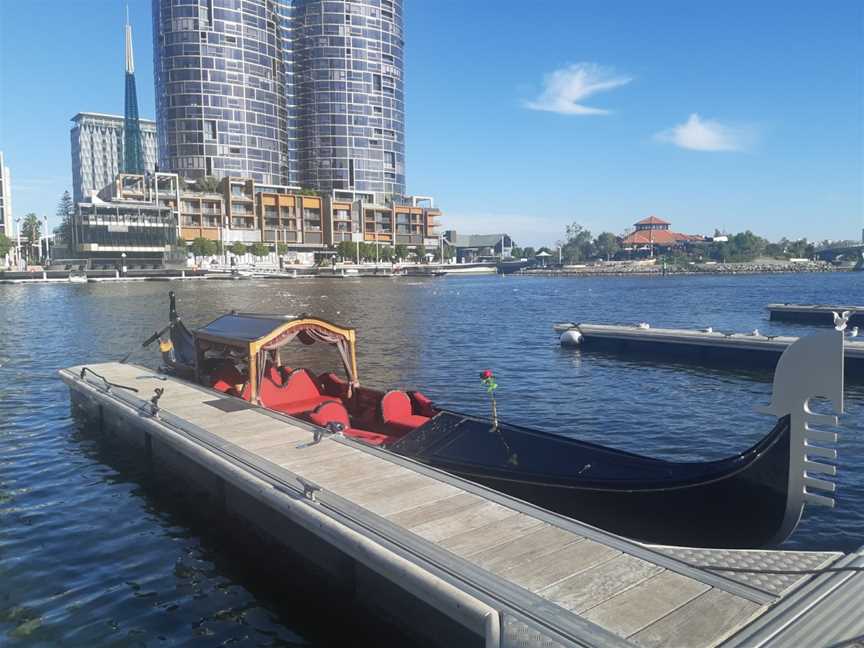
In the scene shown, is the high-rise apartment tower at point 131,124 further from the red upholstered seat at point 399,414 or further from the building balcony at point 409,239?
the red upholstered seat at point 399,414

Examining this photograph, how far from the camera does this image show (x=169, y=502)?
13.6 meters

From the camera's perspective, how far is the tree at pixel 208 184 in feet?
485

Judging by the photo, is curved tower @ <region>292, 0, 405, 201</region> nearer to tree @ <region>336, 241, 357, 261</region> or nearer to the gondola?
tree @ <region>336, 241, 357, 261</region>

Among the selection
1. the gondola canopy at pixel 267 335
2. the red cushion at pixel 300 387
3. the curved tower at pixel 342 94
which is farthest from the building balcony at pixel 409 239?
the red cushion at pixel 300 387

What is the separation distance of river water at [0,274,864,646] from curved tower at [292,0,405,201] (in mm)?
128286

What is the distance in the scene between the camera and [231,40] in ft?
510

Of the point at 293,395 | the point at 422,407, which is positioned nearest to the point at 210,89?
the point at 293,395

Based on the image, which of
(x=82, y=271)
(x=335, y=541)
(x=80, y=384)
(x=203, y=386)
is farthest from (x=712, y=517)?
(x=82, y=271)

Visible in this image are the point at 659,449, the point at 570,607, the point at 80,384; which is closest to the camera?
the point at 570,607

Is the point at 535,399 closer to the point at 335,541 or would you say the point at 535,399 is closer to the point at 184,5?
the point at 335,541

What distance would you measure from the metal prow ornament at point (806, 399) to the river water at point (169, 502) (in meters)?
4.40

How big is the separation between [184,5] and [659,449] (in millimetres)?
167718

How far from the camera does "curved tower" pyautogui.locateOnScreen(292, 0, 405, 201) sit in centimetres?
17000

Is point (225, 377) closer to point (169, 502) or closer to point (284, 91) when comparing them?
Result: point (169, 502)
